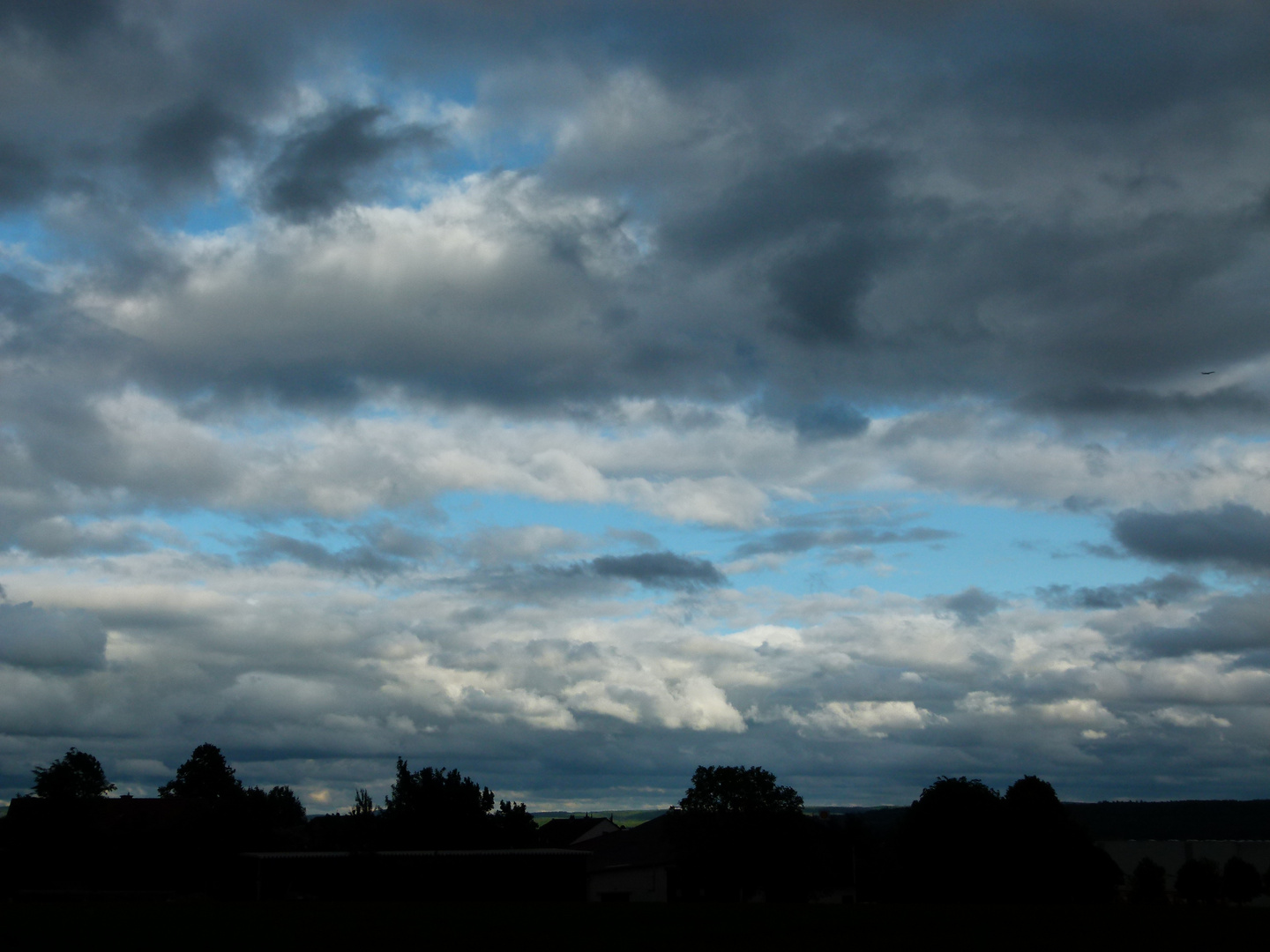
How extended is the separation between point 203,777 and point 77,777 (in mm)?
20690

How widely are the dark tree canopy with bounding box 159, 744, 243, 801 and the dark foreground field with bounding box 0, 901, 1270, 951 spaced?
113796 mm

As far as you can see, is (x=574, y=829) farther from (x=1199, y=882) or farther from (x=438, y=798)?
(x=1199, y=882)

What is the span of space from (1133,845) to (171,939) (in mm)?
130686

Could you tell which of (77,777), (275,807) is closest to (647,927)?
(275,807)

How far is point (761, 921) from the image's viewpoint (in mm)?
37750

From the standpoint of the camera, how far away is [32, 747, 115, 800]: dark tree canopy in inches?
5202

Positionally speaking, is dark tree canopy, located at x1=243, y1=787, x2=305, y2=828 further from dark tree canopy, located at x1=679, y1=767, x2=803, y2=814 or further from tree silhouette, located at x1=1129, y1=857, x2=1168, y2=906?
tree silhouette, located at x1=1129, y1=857, x2=1168, y2=906

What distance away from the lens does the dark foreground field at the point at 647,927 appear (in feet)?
92.0

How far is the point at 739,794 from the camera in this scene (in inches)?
2945

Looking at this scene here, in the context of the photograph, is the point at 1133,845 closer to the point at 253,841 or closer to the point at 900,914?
the point at 253,841

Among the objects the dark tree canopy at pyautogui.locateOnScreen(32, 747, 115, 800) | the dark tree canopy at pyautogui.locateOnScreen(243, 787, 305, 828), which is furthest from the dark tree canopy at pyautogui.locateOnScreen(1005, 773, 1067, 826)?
the dark tree canopy at pyautogui.locateOnScreen(32, 747, 115, 800)

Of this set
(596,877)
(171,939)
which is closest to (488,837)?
(596,877)

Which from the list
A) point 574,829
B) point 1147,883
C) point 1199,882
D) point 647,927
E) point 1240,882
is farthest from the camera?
point 574,829

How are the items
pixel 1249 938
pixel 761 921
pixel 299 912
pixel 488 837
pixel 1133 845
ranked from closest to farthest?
pixel 1249 938 < pixel 761 921 < pixel 299 912 < pixel 488 837 < pixel 1133 845
